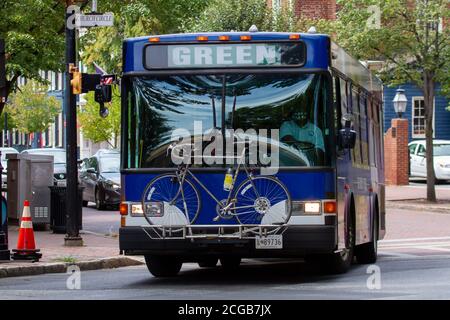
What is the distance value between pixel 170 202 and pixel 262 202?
109cm

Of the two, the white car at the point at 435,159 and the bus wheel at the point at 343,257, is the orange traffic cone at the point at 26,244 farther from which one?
the white car at the point at 435,159

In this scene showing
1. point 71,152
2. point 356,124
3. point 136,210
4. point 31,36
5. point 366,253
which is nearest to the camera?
point 136,210

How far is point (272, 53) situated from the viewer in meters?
14.3

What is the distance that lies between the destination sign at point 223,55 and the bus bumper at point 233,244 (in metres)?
1.99

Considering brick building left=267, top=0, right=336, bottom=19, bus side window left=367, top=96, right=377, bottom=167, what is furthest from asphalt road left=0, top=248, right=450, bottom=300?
brick building left=267, top=0, right=336, bottom=19

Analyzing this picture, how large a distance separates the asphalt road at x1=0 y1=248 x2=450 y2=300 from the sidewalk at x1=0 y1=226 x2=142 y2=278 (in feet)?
0.94

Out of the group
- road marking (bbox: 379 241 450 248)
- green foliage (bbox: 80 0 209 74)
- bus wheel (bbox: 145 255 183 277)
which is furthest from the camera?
green foliage (bbox: 80 0 209 74)

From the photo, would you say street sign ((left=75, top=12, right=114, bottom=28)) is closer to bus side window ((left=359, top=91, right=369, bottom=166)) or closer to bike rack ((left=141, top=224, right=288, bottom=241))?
bus side window ((left=359, top=91, right=369, bottom=166))

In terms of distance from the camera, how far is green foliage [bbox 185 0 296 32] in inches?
1578

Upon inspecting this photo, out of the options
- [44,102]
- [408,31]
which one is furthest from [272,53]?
[44,102]

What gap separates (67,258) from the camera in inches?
691

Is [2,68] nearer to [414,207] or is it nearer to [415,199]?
[414,207]

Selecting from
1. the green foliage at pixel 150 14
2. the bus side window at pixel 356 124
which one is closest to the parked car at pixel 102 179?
the green foliage at pixel 150 14

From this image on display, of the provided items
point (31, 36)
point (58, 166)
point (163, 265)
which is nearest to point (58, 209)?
point (31, 36)
